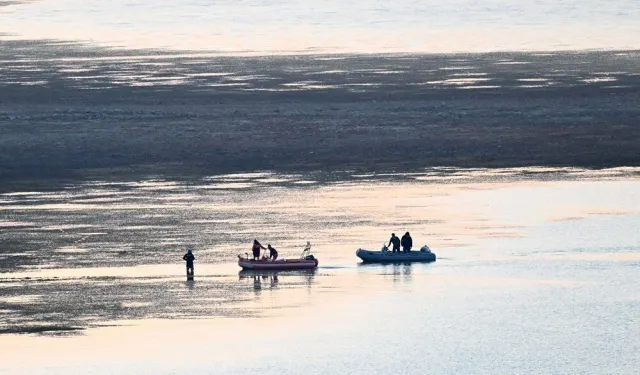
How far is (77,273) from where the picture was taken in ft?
128

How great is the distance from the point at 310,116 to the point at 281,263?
22823mm

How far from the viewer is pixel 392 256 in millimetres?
41094

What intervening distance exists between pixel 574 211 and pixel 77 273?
15.3 meters

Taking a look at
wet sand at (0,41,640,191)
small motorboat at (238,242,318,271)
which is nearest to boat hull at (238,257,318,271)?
small motorboat at (238,242,318,271)

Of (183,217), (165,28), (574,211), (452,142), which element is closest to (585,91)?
(452,142)

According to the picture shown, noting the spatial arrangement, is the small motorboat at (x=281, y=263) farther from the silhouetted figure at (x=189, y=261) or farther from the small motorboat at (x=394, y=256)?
the silhouetted figure at (x=189, y=261)

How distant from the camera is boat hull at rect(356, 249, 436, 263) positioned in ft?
133

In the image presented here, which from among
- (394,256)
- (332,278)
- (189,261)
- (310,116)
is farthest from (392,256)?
(310,116)

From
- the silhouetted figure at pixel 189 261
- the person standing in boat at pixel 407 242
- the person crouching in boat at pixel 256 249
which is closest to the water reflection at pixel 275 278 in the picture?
the person crouching in boat at pixel 256 249

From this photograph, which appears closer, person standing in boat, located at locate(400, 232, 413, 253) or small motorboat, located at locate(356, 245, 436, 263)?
small motorboat, located at locate(356, 245, 436, 263)

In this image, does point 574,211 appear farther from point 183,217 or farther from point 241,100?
point 241,100

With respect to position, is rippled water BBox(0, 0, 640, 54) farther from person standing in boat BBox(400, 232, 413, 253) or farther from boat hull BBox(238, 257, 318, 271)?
boat hull BBox(238, 257, 318, 271)

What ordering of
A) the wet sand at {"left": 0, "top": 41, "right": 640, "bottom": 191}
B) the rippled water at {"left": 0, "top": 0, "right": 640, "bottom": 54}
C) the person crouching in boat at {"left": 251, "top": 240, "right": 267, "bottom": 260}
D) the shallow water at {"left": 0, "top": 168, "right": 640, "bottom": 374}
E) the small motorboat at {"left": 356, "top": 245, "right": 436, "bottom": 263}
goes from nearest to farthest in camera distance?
the shallow water at {"left": 0, "top": 168, "right": 640, "bottom": 374}
the person crouching in boat at {"left": 251, "top": 240, "right": 267, "bottom": 260}
the small motorboat at {"left": 356, "top": 245, "right": 436, "bottom": 263}
the wet sand at {"left": 0, "top": 41, "right": 640, "bottom": 191}
the rippled water at {"left": 0, "top": 0, "right": 640, "bottom": 54}

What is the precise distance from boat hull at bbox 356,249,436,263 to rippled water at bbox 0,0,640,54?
4714cm
